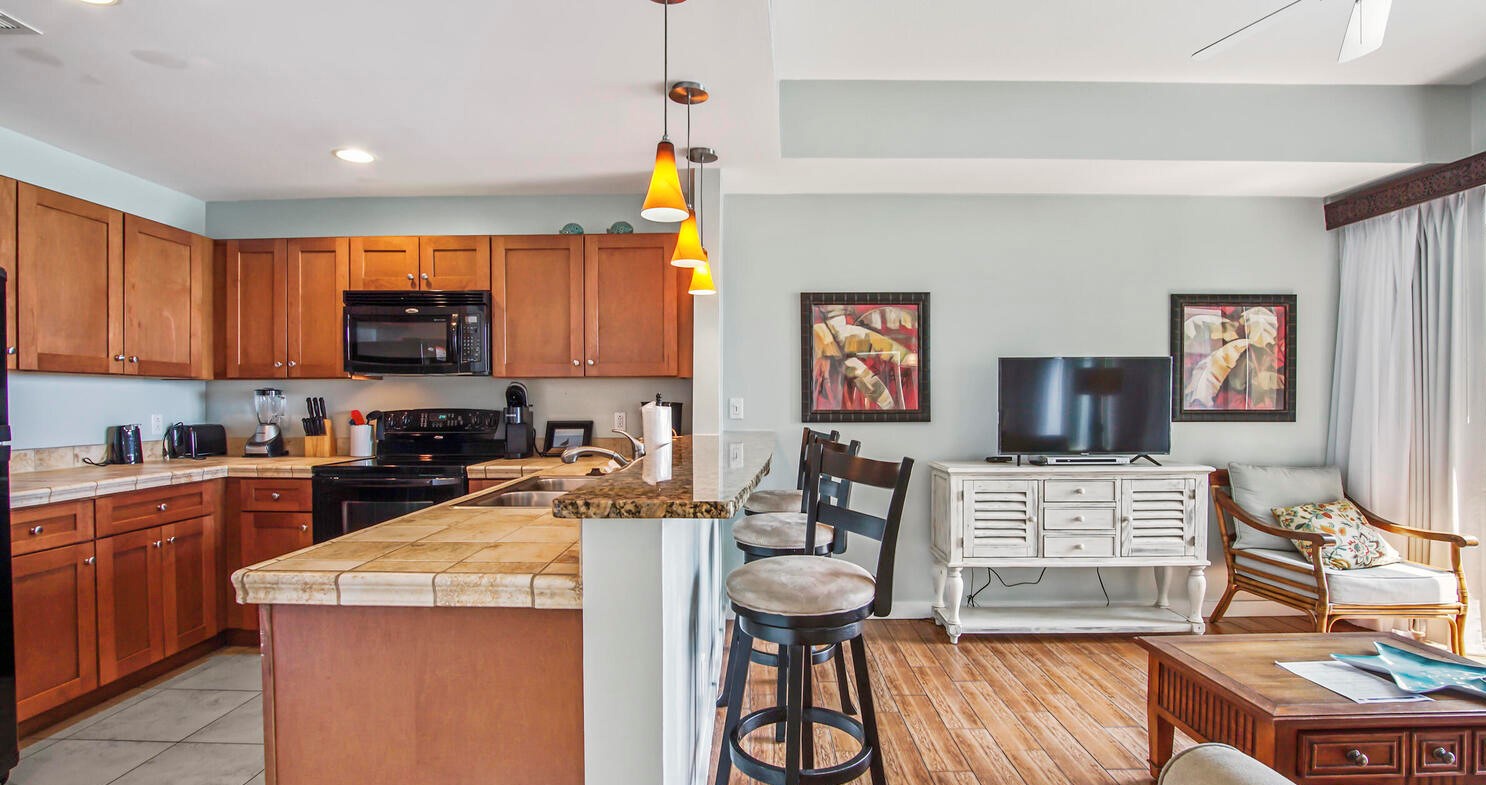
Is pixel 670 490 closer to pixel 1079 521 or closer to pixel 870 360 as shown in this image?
pixel 870 360

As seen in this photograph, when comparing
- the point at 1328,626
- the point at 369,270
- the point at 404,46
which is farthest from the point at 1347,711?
the point at 369,270

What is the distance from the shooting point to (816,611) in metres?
1.55

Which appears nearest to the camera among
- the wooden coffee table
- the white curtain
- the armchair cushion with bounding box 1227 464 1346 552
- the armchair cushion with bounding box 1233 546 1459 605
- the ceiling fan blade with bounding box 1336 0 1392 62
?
the wooden coffee table

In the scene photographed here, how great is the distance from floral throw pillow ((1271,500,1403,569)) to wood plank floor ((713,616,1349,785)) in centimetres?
57

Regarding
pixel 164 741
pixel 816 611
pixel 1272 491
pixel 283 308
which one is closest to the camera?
pixel 816 611

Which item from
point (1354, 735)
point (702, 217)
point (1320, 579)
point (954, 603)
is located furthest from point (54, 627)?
point (1320, 579)

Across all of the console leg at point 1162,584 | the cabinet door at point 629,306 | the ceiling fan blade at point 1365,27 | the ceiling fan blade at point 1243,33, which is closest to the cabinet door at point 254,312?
the cabinet door at point 629,306

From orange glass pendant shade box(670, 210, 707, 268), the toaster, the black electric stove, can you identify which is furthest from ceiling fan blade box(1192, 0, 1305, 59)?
the toaster

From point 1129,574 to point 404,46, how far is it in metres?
4.15

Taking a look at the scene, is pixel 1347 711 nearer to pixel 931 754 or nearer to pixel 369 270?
Result: pixel 931 754

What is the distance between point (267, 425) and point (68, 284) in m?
1.09

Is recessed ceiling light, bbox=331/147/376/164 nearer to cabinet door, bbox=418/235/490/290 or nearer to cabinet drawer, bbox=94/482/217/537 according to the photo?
cabinet door, bbox=418/235/490/290

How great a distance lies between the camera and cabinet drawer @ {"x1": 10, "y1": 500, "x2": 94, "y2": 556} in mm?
2346

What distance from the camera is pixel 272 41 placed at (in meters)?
2.03
